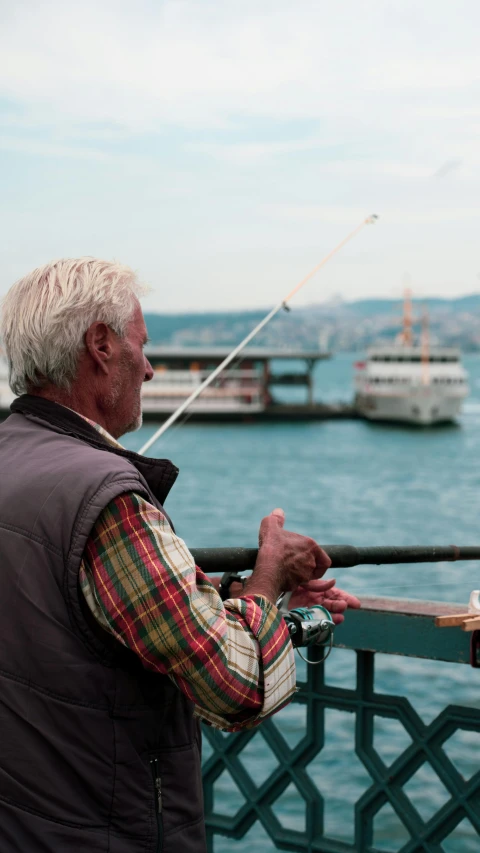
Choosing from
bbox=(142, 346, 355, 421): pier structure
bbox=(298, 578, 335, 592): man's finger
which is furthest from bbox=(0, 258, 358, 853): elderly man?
bbox=(142, 346, 355, 421): pier structure

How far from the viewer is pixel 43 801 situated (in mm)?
1659

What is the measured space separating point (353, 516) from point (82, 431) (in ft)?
186

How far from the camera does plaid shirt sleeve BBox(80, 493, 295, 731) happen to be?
64.0 inches

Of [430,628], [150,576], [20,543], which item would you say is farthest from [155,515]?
[430,628]

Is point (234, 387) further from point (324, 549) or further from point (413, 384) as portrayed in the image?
point (324, 549)

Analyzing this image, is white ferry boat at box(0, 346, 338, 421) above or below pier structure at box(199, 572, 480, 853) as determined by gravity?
below

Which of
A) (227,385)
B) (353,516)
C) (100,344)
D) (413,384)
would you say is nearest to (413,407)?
(413,384)

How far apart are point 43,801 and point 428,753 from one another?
1.34 metres

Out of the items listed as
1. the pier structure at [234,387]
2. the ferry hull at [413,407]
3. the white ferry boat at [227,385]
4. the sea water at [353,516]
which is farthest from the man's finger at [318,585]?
the ferry hull at [413,407]

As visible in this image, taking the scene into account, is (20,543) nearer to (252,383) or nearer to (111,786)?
(111,786)

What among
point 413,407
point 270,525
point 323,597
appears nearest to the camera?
point 270,525

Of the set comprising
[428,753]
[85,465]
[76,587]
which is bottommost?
[428,753]

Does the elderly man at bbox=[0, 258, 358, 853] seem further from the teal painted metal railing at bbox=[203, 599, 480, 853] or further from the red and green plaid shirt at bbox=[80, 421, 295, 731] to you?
the teal painted metal railing at bbox=[203, 599, 480, 853]

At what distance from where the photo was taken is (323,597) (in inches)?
96.1
